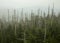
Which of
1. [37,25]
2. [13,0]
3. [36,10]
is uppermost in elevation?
[13,0]

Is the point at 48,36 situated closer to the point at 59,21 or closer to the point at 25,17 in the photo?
the point at 59,21

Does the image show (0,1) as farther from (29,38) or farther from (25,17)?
(29,38)

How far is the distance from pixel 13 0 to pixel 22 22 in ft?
1.17

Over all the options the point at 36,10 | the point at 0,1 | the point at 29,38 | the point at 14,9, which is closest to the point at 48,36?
the point at 29,38

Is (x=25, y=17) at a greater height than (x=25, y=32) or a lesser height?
greater

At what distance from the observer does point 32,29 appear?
2180 mm

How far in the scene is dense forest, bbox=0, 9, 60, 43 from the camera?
211cm

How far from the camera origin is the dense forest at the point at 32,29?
2.11 m

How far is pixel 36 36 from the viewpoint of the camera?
A: 2.16 metres

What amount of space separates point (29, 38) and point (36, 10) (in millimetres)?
397

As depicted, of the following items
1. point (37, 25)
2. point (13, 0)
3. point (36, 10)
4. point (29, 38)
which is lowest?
point (29, 38)

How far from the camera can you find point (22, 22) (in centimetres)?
225

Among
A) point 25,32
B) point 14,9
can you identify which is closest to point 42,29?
point 25,32

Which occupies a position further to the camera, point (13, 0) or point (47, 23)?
point (13, 0)
